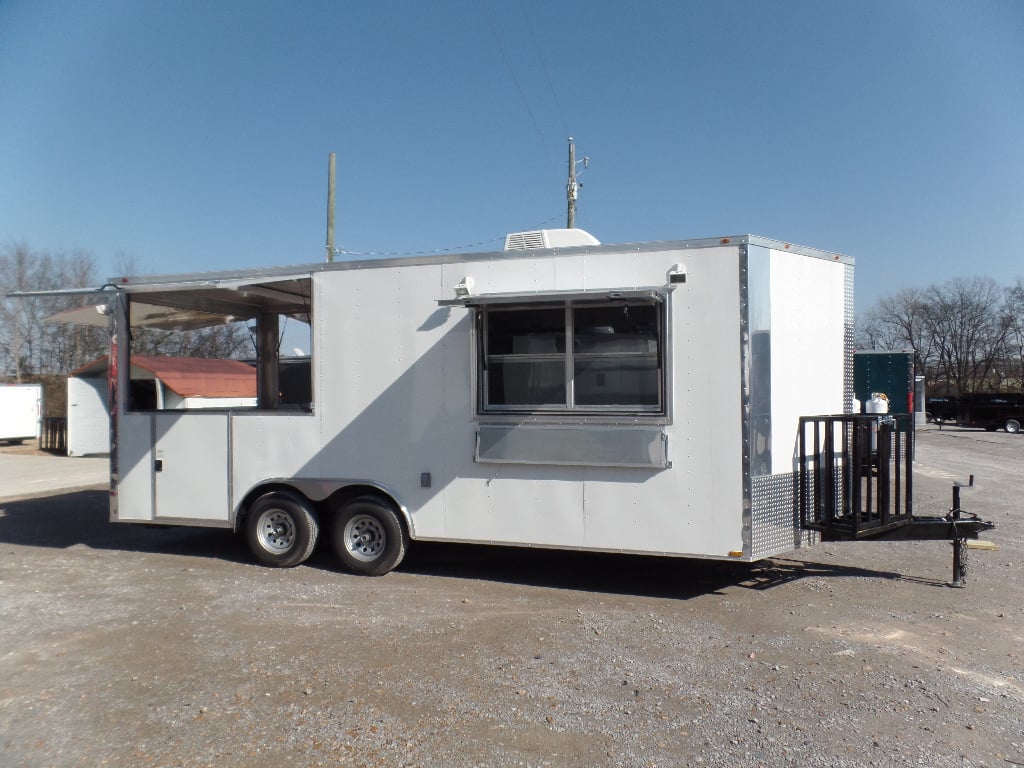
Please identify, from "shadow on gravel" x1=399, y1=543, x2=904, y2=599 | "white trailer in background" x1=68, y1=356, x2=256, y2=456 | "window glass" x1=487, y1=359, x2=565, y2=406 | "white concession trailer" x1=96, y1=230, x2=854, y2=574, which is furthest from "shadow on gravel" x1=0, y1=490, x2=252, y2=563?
"white trailer in background" x1=68, y1=356, x2=256, y2=456

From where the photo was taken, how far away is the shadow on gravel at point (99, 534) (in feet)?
26.1

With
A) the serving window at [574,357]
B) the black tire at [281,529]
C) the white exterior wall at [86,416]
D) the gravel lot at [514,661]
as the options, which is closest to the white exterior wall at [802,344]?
the serving window at [574,357]

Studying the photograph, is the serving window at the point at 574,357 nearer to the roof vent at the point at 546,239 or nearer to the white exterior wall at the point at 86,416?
the roof vent at the point at 546,239

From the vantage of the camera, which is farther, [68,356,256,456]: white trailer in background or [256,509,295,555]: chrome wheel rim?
[68,356,256,456]: white trailer in background

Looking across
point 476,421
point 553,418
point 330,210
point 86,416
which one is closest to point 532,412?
point 553,418

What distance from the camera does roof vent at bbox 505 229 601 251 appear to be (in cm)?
644

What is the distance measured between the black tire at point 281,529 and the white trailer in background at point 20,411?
18999mm

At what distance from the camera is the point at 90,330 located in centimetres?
3225

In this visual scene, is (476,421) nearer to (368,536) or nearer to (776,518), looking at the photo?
(368,536)

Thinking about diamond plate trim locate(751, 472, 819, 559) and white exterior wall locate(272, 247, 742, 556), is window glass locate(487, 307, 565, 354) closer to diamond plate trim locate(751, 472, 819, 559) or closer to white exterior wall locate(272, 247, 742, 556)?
white exterior wall locate(272, 247, 742, 556)

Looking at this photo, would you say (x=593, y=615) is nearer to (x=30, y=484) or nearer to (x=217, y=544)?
(x=217, y=544)

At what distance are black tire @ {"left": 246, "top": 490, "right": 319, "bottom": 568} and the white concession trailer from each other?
2cm

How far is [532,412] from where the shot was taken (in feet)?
19.9

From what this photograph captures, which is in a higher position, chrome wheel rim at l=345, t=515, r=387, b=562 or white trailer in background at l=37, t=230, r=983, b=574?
white trailer in background at l=37, t=230, r=983, b=574
